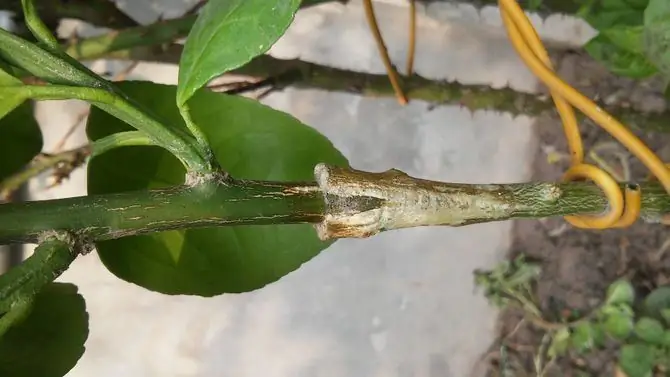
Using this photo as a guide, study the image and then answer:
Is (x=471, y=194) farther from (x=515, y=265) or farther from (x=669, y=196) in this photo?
(x=515, y=265)

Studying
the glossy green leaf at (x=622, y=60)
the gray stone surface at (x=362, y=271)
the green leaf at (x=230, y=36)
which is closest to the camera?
the green leaf at (x=230, y=36)

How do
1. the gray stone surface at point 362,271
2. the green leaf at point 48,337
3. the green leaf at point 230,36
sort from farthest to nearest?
the gray stone surface at point 362,271, the green leaf at point 48,337, the green leaf at point 230,36

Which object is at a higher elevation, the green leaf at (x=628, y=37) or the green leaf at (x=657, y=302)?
the green leaf at (x=628, y=37)

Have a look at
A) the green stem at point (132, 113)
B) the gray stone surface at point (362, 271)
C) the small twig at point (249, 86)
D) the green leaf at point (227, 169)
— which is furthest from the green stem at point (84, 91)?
the gray stone surface at point (362, 271)

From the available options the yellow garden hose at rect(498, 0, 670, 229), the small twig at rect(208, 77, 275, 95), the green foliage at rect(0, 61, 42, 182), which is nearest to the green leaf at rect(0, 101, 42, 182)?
the green foliage at rect(0, 61, 42, 182)

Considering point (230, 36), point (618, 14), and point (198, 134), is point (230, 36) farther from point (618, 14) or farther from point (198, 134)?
point (618, 14)

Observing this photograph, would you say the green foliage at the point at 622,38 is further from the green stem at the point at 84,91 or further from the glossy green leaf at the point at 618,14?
the green stem at the point at 84,91
